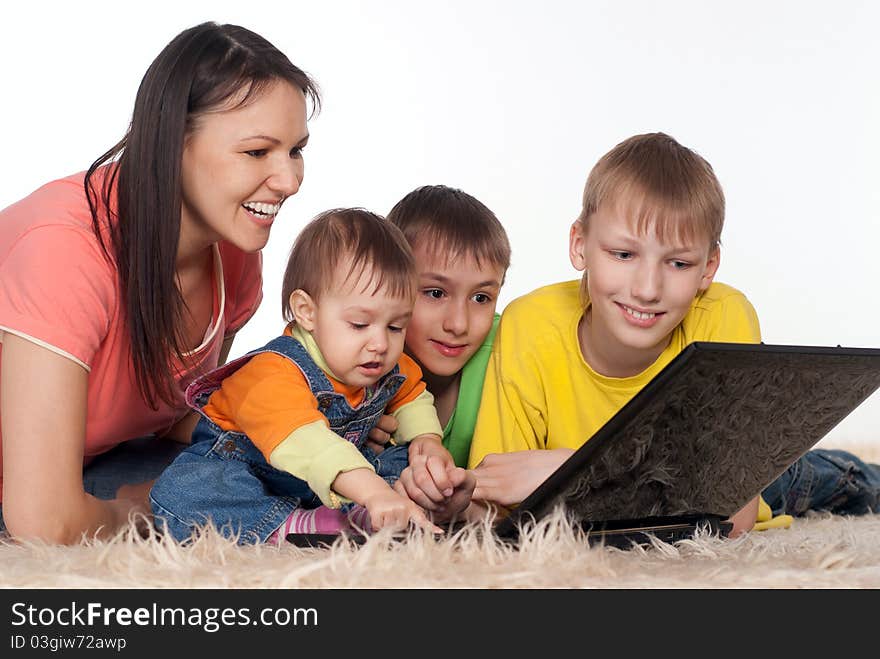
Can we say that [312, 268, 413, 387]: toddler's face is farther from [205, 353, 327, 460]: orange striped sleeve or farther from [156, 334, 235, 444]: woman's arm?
[156, 334, 235, 444]: woman's arm

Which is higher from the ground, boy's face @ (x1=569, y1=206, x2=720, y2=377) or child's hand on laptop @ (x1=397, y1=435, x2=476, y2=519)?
boy's face @ (x1=569, y1=206, x2=720, y2=377)

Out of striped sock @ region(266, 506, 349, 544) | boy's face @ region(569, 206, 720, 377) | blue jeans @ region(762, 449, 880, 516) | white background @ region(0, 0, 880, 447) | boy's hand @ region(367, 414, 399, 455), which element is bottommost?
blue jeans @ region(762, 449, 880, 516)

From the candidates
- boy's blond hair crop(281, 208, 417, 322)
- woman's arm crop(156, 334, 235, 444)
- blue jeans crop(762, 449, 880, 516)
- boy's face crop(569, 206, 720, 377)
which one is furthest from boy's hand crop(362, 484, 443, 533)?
blue jeans crop(762, 449, 880, 516)

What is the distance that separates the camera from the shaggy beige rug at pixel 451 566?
3.48ft

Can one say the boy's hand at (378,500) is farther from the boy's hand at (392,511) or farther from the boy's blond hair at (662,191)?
the boy's blond hair at (662,191)

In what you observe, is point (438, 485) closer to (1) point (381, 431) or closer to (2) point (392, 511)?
(2) point (392, 511)

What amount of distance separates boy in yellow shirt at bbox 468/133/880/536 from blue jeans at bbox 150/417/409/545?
346mm

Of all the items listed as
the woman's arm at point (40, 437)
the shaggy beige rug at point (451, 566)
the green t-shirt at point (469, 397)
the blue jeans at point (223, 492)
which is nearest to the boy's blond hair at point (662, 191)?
the green t-shirt at point (469, 397)

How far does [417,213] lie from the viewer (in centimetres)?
199

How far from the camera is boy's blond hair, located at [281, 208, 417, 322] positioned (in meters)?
1.62

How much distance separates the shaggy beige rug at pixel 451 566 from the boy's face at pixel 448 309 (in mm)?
712

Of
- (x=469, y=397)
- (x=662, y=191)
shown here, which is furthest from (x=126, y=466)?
(x=662, y=191)
